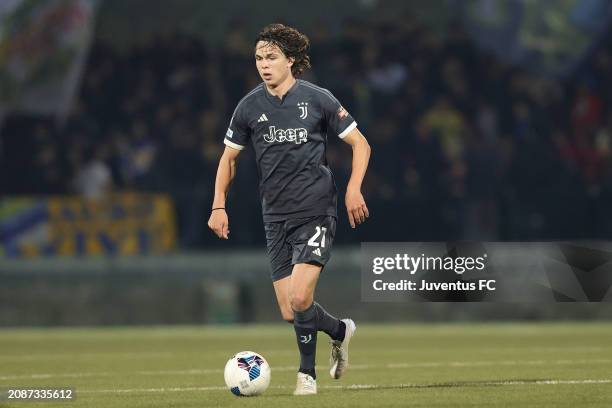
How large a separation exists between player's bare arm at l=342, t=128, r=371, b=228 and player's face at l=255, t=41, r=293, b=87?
54cm

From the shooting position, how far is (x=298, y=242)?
797 centimetres

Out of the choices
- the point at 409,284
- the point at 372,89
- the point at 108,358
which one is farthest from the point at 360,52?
the point at 108,358

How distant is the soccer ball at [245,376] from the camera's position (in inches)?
308

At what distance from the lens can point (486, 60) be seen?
21.9 meters

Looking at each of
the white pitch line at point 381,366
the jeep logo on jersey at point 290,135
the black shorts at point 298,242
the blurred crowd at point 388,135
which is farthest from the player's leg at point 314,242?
the blurred crowd at point 388,135

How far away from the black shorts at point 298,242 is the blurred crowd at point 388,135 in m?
11.1

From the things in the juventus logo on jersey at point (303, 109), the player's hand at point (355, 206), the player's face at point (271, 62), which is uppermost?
the player's face at point (271, 62)

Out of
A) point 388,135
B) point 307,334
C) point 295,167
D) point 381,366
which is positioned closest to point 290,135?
point 295,167

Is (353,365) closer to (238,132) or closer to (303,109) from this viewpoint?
(238,132)

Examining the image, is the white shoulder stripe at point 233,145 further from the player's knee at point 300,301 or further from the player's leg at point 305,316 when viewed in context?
the player's knee at point 300,301

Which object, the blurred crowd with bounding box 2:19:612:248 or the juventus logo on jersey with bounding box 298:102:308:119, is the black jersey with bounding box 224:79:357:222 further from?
the blurred crowd with bounding box 2:19:612:248

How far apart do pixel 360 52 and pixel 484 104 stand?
2.31m

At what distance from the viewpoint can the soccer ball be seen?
7816 mm

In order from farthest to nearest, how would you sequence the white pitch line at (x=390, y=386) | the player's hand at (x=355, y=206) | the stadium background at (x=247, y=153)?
the stadium background at (x=247, y=153)
the white pitch line at (x=390, y=386)
the player's hand at (x=355, y=206)
